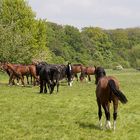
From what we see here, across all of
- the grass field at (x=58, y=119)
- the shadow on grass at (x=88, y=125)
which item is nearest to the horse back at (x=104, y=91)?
the grass field at (x=58, y=119)

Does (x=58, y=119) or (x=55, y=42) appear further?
(x=55, y=42)

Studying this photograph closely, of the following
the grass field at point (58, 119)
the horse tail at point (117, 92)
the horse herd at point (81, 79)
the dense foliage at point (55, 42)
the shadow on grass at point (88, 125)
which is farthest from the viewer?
the dense foliage at point (55, 42)

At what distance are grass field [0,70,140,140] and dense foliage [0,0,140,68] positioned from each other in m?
23.6

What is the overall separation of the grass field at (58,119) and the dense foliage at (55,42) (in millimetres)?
23622

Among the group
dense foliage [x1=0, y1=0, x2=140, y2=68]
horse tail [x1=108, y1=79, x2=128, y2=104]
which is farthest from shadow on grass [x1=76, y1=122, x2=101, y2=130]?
dense foliage [x1=0, y1=0, x2=140, y2=68]

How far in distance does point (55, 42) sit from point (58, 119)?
9750cm

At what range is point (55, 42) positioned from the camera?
114 meters

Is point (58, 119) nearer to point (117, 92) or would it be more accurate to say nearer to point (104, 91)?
point (104, 91)

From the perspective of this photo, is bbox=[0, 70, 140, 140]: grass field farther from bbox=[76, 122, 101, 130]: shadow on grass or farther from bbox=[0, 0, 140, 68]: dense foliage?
bbox=[0, 0, 140, 68]: dense foliage

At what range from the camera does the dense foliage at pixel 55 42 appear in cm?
4775

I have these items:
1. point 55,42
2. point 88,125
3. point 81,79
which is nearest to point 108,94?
point 88,125

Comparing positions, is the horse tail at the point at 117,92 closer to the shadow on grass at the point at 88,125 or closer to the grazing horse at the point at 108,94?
the grazing horse at the point at 108,94

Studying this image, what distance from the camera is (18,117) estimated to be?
1689 centimetres

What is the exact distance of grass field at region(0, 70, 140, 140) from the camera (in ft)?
44.5
